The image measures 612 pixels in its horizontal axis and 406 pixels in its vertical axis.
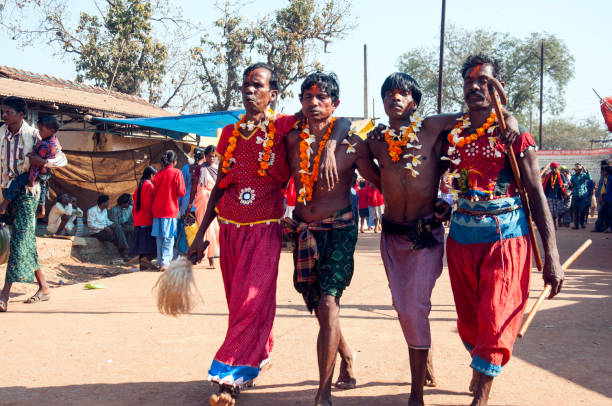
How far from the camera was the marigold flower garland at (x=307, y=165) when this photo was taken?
3.86m

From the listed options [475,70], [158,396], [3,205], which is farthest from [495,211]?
[3,205]

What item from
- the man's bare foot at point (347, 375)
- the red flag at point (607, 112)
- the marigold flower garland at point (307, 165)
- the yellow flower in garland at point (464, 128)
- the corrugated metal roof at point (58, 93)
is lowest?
the man's bare foot at point (347, 375)

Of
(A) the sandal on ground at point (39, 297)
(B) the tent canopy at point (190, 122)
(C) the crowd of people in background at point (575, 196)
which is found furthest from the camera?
(C) the crowd of people in background at point (575, 196)

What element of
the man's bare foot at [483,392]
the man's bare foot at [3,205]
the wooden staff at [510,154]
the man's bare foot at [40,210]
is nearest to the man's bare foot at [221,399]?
the man's bare foot at [483,392]

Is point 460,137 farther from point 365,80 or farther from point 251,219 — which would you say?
point 365,80

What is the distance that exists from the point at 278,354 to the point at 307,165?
1727 mm

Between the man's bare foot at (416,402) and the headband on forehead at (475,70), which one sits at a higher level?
the headband on forehead at (475,70)

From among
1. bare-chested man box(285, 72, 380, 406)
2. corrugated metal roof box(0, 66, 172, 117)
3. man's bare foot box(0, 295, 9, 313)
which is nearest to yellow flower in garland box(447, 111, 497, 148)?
bare-chested man box(285, 72, 380, 406)

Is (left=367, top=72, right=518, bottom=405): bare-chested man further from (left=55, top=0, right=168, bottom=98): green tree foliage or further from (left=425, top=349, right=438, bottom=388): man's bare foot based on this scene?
(left=55, top=0, right=168, bottom=98): green tree foliage

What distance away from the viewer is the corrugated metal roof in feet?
42.0

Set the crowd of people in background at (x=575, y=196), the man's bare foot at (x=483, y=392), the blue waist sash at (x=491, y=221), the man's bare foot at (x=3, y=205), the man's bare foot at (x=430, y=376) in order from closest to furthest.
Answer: the man's bare foot at (x=483, y=392) → the blue waist sash at (x=491, y=221) → the man's bare foot at (x=430, y=376) → the man's bare foot at (x=3, y=205) → the crowd of people in background at (x=575, y=196)

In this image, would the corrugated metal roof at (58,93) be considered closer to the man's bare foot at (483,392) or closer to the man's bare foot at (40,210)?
the man's bare foot at (40,210)

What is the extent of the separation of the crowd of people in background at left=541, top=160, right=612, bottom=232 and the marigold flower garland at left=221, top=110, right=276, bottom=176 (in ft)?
54.9

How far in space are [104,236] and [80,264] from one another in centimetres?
120
